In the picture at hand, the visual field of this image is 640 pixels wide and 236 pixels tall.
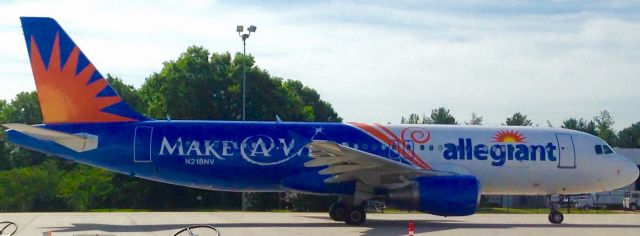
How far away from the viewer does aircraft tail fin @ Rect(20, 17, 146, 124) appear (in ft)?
90.8

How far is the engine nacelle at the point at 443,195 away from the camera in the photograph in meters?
26.5

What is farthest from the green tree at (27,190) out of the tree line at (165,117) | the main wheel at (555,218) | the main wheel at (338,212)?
the main wheel at (555,218)

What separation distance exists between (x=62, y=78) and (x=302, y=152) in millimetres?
7229

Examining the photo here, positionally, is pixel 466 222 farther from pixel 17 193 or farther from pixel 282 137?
pixel 17 193

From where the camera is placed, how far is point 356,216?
1076 inches

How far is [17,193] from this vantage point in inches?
1812

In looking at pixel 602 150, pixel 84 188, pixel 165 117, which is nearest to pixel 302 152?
pixel 602 150

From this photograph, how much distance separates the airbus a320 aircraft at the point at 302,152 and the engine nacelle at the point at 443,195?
30mm

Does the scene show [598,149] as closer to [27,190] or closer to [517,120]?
[27,190]

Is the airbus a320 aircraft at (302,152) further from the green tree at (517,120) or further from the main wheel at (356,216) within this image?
the green tree at (517,120)

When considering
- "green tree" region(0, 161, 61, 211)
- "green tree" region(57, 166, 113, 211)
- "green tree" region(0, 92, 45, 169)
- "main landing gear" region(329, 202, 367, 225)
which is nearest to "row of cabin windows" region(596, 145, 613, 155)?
"main landing gear" region(329, 202, 367, 225)

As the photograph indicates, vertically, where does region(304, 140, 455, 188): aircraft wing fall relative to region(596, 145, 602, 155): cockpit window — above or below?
below

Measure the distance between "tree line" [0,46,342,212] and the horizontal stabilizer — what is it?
15379 millimetres

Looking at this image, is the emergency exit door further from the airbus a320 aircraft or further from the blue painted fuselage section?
the blue painted fuselage section
